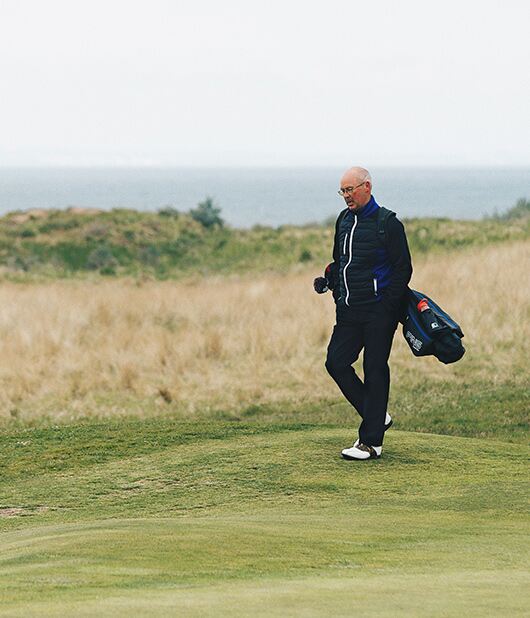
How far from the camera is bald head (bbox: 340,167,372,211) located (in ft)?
28.6

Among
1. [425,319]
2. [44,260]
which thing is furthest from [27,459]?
[44,260]

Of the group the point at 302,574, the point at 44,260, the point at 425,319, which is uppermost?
the point at 425,319

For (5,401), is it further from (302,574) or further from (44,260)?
(44,260)

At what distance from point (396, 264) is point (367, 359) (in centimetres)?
87

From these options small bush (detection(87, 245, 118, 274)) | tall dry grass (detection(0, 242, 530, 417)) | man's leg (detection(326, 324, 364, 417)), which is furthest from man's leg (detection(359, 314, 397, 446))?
small bush (detection(87, 245, 118, 274))

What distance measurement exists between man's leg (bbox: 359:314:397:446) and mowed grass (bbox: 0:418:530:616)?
29 centimetres

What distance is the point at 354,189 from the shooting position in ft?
28.7

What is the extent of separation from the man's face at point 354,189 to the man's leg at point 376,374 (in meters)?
0.94

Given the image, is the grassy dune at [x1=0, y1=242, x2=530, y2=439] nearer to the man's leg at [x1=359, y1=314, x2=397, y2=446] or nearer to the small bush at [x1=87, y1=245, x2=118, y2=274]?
the man's leg at [x1=359, y1=314, x2=397, y2=446]

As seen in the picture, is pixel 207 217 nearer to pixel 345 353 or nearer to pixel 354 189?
pixel 345 353

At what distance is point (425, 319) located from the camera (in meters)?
8.92

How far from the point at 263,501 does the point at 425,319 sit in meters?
1.83

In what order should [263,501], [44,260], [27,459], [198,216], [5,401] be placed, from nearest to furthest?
1. [263,501]
2. [27,459]
3. [5,401]
4. [44,260]
5. [198,216]

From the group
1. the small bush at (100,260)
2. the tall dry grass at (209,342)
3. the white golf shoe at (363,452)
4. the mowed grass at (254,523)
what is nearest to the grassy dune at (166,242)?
the small bush at (100,260)
